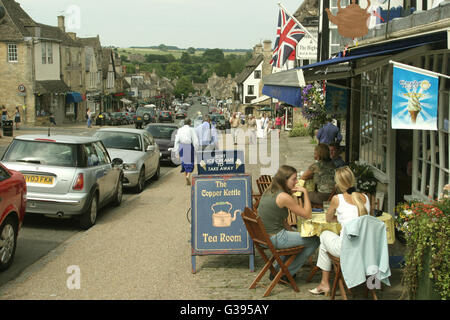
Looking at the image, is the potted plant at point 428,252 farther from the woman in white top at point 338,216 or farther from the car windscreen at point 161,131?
the car windscreen at point 161,131

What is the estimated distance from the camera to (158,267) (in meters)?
7.29

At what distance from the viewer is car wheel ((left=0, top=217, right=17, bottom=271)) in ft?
22.9

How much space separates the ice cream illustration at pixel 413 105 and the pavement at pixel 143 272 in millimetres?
2006

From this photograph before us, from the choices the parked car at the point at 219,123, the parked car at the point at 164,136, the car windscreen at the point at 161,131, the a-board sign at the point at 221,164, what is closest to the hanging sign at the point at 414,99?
the a-board sign at the point at 221,164

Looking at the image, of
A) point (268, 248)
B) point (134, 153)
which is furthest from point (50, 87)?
point (268, 248)

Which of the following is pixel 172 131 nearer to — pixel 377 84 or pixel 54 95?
pixel 377 84

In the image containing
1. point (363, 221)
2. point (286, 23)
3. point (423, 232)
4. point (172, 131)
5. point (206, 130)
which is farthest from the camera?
point (172, 131)

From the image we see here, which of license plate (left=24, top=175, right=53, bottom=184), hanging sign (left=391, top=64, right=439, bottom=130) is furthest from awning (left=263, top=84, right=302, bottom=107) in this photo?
license plate (left=24, top=175, right=53, bottom=184)

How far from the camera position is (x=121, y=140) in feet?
51.8

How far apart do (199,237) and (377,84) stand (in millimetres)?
5112

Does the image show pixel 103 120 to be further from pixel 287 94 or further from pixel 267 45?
→ pixel 287 94

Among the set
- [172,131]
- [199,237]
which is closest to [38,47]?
[172,131]
